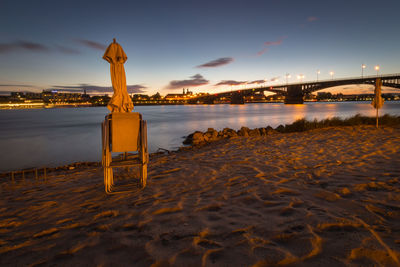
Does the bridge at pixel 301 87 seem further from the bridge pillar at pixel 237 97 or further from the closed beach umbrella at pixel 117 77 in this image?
the closed beach umbrella at pixel 117 77

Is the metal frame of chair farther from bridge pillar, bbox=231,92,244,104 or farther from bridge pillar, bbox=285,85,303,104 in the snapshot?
bridge pillar, bbox=231,92,244,104

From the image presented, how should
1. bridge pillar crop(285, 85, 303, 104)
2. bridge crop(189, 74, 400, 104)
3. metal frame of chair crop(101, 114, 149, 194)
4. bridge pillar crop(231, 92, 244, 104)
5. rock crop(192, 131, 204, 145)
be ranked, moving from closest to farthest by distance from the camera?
metal frame of chair crop(101, 114, 149, 194), rock crop(192, 131, 204, 145), bridge crop(189, 74, 400, 104), bridge pillar crop(285, 85, 303, 104), bridge pillar crop(231, 92, 244, 104)

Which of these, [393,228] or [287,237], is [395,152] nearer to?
[393,228]

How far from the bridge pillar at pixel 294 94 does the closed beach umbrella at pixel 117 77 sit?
298ft

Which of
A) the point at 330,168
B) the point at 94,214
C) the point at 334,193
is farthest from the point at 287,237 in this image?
the point at 330,168

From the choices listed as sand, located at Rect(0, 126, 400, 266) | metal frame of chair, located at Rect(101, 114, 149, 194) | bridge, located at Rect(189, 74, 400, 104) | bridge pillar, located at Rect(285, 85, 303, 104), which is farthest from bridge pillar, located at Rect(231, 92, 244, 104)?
A: metal frame of chair, located at Rect(101, 114, 149, 194)

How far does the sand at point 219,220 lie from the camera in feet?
7.48

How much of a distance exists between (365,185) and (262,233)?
2.71 m

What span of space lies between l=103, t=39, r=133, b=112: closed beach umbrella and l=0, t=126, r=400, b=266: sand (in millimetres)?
Answer: 2032

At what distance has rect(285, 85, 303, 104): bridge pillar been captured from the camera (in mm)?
85312

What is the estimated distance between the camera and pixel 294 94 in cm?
8731

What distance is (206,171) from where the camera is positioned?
18.7 ft

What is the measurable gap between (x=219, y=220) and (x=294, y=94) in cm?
9483

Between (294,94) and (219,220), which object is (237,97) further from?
(219,220)
